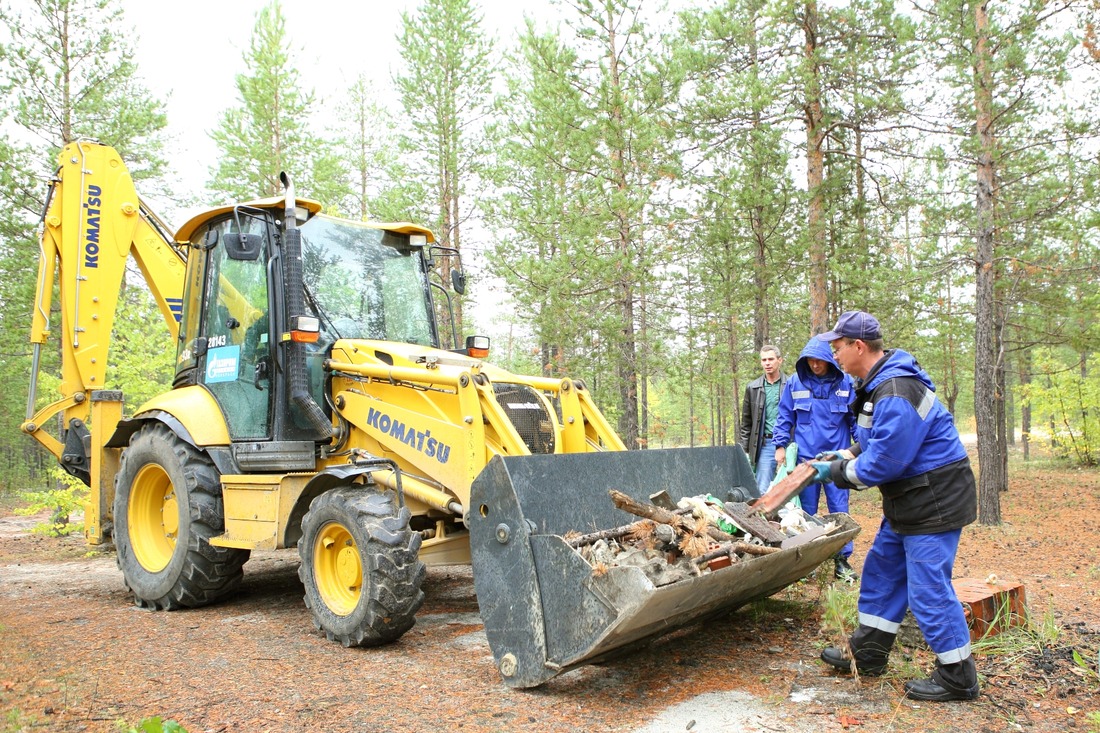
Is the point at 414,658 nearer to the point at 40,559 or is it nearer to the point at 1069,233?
the point at 40,559

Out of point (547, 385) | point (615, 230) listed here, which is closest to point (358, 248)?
point (547, 385)

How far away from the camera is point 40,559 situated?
33.3 feet

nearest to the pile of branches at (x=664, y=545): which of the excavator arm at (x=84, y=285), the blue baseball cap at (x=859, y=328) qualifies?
the blue baseball cap at (x=859, y=328)

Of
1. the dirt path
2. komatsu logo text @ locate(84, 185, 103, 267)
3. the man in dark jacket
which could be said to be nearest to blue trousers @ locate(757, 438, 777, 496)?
the man in dark jacket

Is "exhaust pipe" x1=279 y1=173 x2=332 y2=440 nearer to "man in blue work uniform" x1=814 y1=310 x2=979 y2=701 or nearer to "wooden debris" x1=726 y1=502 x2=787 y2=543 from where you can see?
"wooden debris" x1=726 y1=502 x2=787 y2=543

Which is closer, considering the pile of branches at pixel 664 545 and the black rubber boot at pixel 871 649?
the pile of branches at pixel 664 545

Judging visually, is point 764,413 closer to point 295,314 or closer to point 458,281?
point 458,281

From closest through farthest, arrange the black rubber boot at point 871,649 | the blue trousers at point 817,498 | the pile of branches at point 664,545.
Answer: the pile of branches at point 664,545 → the black rubber boot at point 871,649 → the blue trousers at point 817,498

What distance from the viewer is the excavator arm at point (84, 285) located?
24.3 feet

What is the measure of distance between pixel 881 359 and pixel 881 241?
10.6m

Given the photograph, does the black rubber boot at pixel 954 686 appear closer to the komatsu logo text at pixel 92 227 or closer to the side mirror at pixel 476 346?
the side mirror at pixel 476 346

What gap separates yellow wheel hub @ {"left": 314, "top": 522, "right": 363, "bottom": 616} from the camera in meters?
4.86

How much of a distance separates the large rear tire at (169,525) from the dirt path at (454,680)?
0.22 meters

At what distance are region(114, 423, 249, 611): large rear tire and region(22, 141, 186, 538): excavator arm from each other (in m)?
0.92
